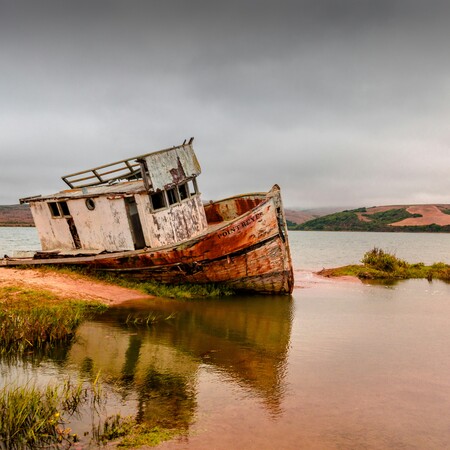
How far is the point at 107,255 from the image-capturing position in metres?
13.9

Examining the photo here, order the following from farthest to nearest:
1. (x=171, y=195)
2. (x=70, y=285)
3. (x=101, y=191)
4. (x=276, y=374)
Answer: (x=101, y=191), (x=171, y=195), (x=70, y=285), (x=276, y=374)

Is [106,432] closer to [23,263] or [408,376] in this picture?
[408,376]

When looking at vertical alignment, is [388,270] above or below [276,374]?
below

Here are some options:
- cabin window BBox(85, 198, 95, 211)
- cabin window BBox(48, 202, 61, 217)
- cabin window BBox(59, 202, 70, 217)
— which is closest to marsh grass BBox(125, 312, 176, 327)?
cabin window BBox(85, 198, 95, 211)

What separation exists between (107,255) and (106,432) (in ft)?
33.2

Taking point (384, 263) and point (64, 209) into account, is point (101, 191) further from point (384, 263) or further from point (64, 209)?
point (384, 263)

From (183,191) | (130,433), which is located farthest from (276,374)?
(183,191)

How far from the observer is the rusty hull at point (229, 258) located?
42.9 feet

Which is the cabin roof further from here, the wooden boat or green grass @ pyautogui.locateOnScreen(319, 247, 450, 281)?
green grass @ pyautogui.locateOnScreen(319, 247, 450, 281)

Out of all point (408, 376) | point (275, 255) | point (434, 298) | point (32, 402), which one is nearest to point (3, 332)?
point (32, 402)

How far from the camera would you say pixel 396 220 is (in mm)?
84875

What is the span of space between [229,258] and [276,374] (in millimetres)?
7279

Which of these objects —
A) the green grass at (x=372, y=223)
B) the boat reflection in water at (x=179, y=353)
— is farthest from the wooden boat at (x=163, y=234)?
the green grass at (x=372, y=223)

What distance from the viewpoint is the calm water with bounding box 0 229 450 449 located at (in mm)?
4480
